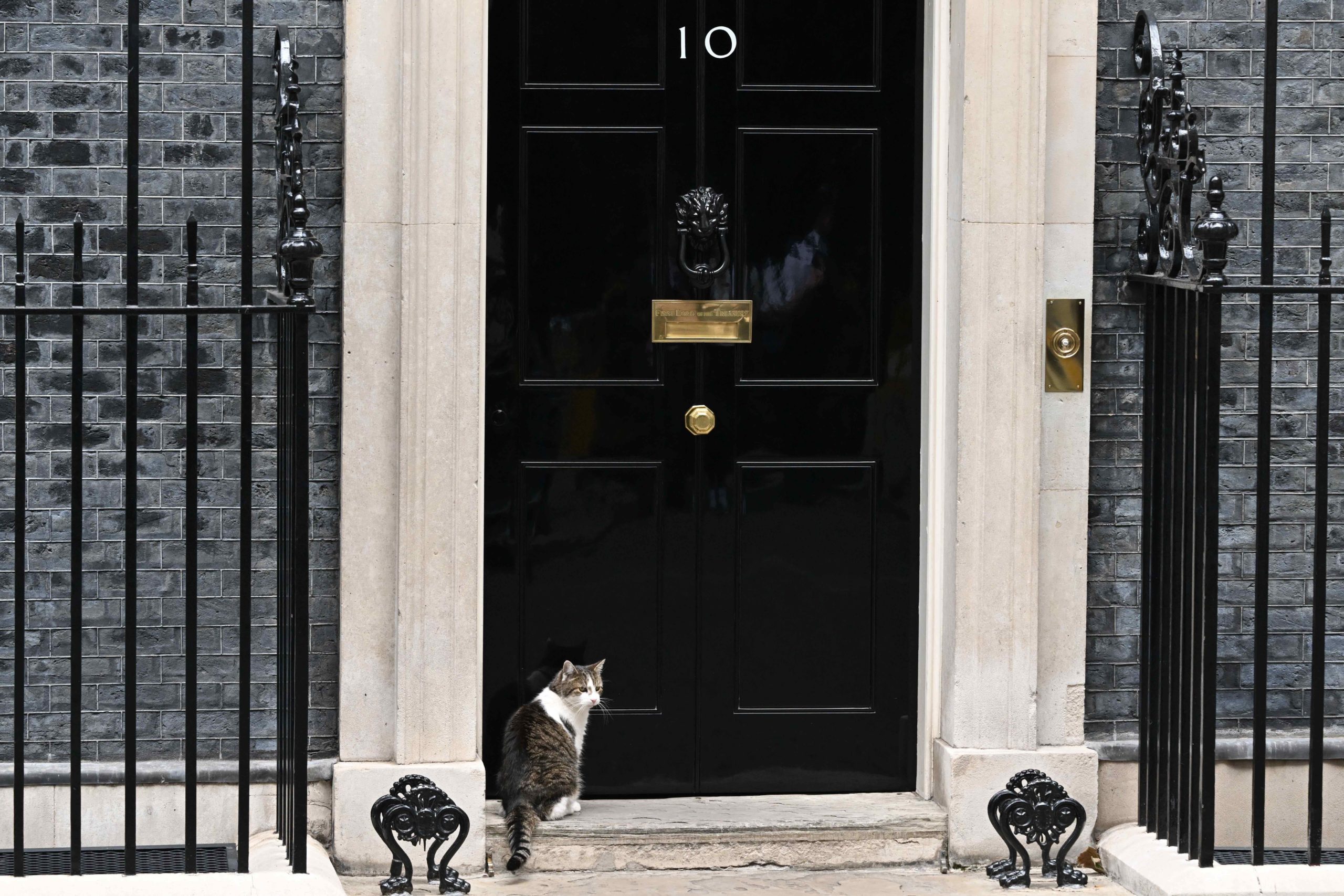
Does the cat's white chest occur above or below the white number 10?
below

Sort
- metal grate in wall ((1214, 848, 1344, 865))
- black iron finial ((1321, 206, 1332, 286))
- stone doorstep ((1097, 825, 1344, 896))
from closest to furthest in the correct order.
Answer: black iron finial ((1321, 206, 1332, 286)), stone doorstep ((1097, 825, 1344, 896)), metal grate in wall ((1214, 848, 1344, 865))

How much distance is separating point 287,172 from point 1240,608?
324 centimetres

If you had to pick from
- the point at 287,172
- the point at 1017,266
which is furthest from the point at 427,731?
the point at 1017,266

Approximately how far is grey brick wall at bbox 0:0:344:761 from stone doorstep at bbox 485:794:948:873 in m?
1.05

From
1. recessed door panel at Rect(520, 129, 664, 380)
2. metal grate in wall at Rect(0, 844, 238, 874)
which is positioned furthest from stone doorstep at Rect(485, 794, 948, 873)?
recessed door panel at Rect(520, 129, 664, 380)

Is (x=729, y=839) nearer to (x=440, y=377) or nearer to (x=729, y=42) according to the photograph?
(x=440, y=377)

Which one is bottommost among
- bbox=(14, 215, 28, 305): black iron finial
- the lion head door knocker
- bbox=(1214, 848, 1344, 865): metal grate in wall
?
bbox=(1214, 848, 1344, 865): metal grate in wall

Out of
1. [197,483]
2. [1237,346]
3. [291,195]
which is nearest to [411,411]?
[197,483]

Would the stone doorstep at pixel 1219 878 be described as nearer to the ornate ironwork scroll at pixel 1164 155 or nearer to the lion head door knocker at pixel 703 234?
the ornate ironwork scroll at pixel 1164 155

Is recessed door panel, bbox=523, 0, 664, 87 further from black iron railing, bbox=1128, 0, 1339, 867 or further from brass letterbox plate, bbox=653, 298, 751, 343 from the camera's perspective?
black iron railing, bbox=1128, 0, 1339, 867

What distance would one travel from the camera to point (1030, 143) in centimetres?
540

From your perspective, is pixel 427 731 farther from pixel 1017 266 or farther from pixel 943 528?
pixel 1017 266

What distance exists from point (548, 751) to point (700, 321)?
143 cm

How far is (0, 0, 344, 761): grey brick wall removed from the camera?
5258 millimetres
